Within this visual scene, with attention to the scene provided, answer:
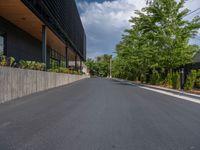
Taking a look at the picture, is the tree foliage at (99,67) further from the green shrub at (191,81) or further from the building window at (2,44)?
the building window at (2,44)

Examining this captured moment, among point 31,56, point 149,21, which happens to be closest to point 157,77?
A: point 149,21

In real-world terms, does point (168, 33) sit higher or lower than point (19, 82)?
higher

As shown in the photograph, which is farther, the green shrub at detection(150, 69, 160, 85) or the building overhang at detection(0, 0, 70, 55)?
the green shrub at detection(150, 69, 160, 85)

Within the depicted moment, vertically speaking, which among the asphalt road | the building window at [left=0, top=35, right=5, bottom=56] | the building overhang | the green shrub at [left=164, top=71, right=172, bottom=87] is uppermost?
the building overhang

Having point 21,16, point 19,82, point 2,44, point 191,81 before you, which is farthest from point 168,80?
point 19,82

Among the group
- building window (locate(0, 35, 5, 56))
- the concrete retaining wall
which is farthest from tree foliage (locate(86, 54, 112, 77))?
the concrete retaining wall

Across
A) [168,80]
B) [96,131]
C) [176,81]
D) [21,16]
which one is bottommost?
[96,131]

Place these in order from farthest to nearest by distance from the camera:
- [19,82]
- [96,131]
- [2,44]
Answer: [2,44]
[19,82]
[96,131]

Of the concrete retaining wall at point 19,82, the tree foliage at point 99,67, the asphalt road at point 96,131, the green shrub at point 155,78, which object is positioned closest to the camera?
the asphalt road at point 96,131

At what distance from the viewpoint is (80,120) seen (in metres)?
7.52

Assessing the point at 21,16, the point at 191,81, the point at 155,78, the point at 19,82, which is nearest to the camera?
the point at 19,82

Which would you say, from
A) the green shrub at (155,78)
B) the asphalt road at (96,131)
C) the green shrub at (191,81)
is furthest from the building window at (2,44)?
the green shrub at (155,78)

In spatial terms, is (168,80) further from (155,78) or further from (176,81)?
(176,81)

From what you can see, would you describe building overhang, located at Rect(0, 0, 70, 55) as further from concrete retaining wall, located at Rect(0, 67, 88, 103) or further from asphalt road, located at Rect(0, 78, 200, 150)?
asphalt road, located at Rect(0, 78, 200, 150)
